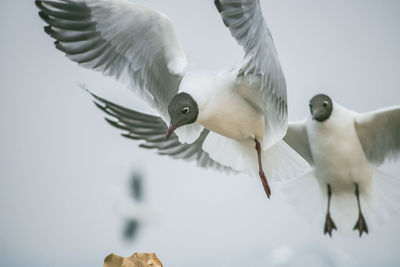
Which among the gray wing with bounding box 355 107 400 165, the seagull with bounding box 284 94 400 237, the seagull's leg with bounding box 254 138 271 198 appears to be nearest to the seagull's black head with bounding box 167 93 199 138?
the seagull's leg with bounding box 254 138 271 198

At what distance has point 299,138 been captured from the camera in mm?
2559

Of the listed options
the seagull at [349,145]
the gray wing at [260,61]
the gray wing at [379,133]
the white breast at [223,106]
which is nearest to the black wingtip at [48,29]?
the white breast at [223,106]

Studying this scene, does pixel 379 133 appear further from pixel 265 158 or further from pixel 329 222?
pixel 265 158

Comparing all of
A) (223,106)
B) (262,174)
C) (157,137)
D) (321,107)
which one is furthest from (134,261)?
(321,107)

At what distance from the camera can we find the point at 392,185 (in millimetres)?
2611

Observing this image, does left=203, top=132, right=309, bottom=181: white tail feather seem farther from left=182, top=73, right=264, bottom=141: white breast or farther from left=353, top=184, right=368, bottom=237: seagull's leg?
left=353, top=184, right=368, bottom=237: seagull's leg

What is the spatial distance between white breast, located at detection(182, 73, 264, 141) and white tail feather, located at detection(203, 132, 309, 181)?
147 millimetres

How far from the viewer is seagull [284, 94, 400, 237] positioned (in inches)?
95.7

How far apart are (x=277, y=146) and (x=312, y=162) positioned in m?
0.75

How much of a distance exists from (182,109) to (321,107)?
1035mm

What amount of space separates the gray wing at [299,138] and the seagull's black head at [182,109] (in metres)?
1.00

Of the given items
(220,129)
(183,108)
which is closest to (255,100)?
(220,129)

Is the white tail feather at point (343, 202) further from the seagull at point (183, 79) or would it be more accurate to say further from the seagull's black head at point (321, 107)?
the seagull at point (183, 79)

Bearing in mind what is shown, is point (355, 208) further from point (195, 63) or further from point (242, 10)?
point (242, 10)
